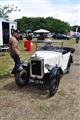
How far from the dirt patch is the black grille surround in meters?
0.48

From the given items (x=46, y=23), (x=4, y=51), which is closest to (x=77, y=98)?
(x=4, y=51)

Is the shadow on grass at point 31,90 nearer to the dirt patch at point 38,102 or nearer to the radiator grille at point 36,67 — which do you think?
A: the dirt patch at point 38,102

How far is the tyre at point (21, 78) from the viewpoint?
26.5 ft

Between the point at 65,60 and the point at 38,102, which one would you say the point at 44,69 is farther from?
the point at 65,60

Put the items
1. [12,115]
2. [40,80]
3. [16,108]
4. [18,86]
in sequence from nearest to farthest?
[12,115]
[16,108]
[40,80]
[18,86]

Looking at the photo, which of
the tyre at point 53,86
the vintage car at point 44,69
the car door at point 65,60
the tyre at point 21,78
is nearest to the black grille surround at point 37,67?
the vintage car at point 44,69

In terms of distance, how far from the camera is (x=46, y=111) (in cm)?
612

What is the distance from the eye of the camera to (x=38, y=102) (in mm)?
6762

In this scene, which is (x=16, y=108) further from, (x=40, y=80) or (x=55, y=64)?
(x=55, y=64)

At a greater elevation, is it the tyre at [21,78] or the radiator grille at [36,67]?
the radiator grille at [36,67]

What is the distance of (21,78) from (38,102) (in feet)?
5.05

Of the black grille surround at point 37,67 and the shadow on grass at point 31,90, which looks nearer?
the shadow on grass at point 31,90

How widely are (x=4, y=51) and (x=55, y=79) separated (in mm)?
11903

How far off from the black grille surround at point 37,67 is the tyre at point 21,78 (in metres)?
0.32
